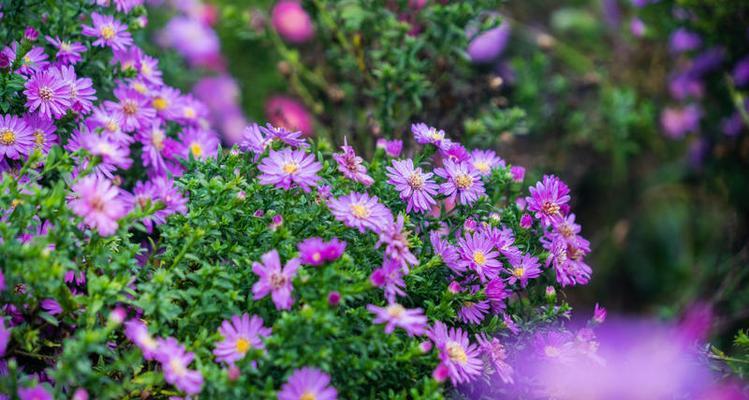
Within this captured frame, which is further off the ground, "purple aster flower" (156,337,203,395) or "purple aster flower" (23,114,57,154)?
"purple aster flower" (23,114,57,154)

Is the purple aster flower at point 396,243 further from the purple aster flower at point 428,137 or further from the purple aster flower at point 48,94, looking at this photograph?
the purple aster flower at point 48,94

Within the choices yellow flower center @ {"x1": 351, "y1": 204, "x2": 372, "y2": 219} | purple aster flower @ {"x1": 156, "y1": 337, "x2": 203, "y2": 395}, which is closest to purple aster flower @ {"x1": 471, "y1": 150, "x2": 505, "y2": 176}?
yellow flower center @ {"x1": 351, "y1": 204, "x2": 372, "y2": 219}

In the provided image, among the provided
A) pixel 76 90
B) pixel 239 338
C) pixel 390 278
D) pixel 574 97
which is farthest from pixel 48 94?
pixel 574 97

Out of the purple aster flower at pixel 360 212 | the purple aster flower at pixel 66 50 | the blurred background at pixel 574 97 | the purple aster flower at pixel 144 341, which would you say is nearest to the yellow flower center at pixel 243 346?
the purple aster flower at pixel 144 341

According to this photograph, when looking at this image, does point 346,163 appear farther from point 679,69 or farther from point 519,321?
point 679,69

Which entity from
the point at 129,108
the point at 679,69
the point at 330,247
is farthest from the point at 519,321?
the point at 679,69

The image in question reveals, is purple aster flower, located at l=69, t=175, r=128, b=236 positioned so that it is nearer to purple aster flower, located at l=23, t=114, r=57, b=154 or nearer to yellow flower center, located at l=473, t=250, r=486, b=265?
purple aster flower, located at l=23, t=114, r=57, b=154
